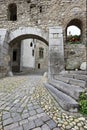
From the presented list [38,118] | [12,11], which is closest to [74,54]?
[12,11]

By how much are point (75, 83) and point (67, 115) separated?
116cm

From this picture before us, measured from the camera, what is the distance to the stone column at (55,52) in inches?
273

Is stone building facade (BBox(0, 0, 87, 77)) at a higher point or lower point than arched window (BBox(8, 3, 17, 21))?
lower

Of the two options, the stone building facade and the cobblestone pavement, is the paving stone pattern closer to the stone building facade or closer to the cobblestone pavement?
the cobblestone pavement

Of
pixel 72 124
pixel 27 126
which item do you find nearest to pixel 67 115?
pixel 72 124

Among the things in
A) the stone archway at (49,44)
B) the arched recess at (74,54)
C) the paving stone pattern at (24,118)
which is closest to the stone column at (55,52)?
the stone archway at (49,44)

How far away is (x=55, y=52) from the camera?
7168 mm

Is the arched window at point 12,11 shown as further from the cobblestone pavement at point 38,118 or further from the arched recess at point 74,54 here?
the cobblestone pavement at point 38,118

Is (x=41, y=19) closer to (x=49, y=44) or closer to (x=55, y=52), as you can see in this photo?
(x=49, y=44)

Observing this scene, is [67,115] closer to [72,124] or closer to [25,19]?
[72,124]

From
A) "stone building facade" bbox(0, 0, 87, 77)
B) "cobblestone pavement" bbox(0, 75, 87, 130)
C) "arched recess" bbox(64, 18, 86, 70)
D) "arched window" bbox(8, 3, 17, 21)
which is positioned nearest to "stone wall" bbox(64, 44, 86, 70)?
"arched recess" bbox(64, 18, 86, 70)

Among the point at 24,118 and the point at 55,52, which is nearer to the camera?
the point at 24,118

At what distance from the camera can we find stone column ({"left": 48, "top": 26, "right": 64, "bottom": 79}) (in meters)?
6.94

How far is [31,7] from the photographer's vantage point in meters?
8.12
